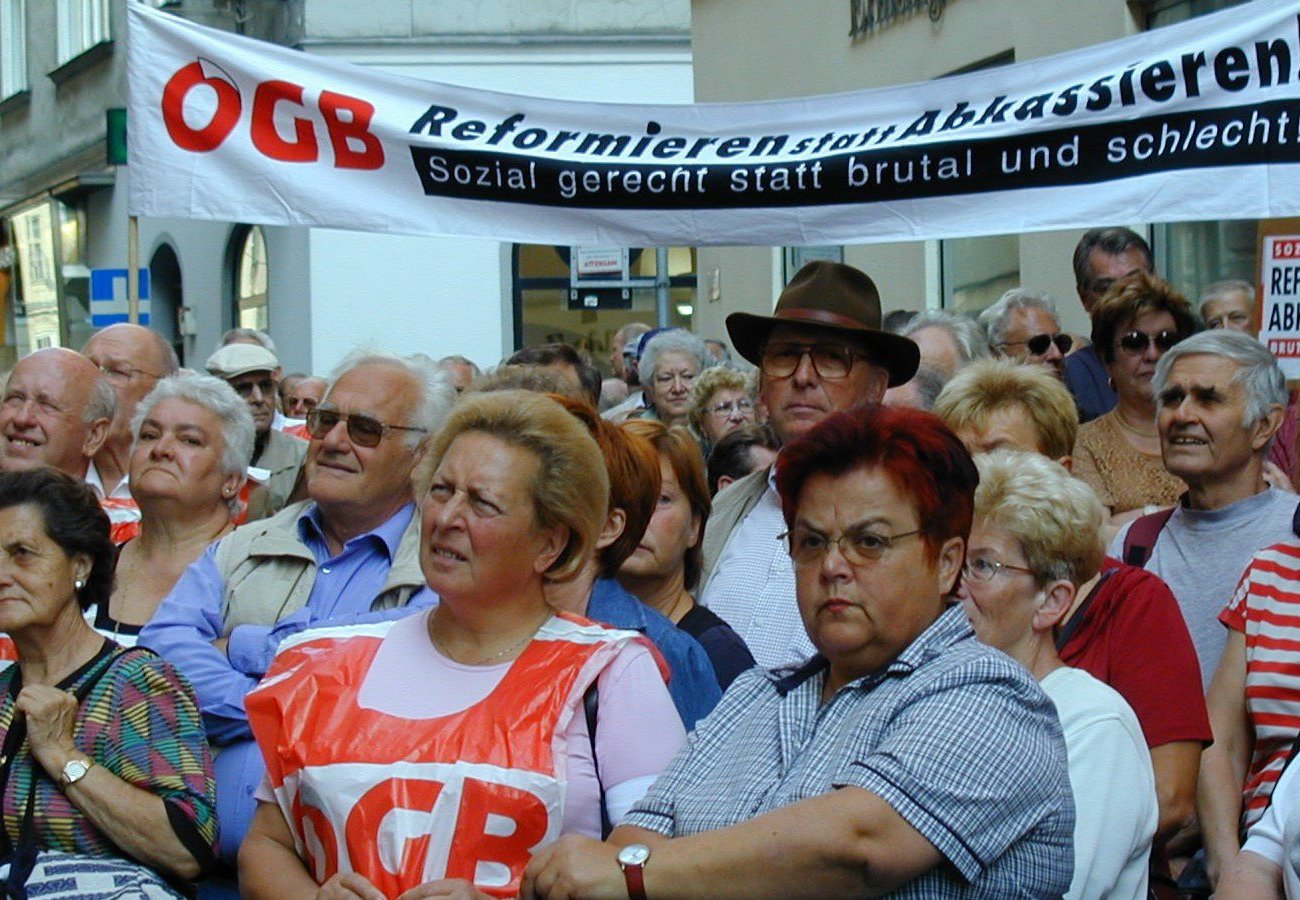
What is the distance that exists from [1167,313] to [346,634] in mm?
3514

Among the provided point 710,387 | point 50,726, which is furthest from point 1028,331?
point 50,726

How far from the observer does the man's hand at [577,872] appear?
3.33 metres

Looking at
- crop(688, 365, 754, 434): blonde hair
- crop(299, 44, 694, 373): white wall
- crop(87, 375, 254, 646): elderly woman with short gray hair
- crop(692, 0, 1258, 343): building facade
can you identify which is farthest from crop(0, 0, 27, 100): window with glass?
crop(87, 375, 254, 646): elderly woman with short gray hair

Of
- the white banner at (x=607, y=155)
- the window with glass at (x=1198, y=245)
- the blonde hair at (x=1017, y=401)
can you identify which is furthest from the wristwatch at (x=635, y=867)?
the window with glass at (x=1198, y=245)

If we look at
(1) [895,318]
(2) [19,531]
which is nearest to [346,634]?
(2) [19,531]

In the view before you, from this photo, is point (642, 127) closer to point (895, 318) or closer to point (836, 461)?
point (895, 318)

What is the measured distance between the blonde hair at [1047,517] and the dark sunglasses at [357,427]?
1.66 meters

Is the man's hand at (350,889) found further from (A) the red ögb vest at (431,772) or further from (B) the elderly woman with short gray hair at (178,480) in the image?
(B) the elderly woman with short gray hair at (178,480)

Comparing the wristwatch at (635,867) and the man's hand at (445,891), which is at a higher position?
the wristwatch at (635,867)

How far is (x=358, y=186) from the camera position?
6.79 m

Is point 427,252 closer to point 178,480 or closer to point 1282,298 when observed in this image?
point 1282,298

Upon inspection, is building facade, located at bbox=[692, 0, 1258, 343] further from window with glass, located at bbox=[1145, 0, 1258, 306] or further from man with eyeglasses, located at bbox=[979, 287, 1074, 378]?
man with eyeglasses, located at bbox=[979, 287, 1074, 378]

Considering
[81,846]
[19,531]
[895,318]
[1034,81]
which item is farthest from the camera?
[895,318]

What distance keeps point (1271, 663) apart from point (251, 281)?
64.7ft
